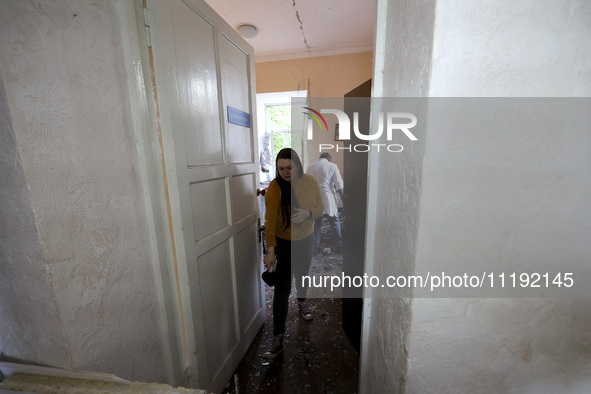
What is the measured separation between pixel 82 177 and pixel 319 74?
3607mm

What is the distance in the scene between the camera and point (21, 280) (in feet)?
2.24

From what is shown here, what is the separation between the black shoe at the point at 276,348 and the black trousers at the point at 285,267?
4 centimetres

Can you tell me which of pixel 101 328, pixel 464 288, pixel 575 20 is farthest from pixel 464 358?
pixel 101 328

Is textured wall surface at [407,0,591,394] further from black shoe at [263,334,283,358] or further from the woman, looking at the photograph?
black shoe at [263,334,283,358]

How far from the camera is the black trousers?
1.67 m

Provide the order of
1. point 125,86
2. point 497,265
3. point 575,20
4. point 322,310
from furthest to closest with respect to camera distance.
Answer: point 322,310 < point 125,86 < point 497,265 < point 575,20

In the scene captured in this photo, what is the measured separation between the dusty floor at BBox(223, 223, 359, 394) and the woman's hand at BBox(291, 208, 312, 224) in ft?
3.40

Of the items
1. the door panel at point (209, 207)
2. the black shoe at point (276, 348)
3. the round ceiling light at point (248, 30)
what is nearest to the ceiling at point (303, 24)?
the round ceiling light at point (248, 30)

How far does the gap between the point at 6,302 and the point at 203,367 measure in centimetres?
90

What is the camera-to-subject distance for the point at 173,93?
105 cm

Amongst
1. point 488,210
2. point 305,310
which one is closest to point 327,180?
point 305,310

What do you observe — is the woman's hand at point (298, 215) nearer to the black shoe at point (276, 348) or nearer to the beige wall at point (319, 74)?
the black shoe at point (276, 348)

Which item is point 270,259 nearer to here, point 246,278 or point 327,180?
point 246,278

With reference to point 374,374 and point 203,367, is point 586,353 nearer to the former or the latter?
point 374,374
